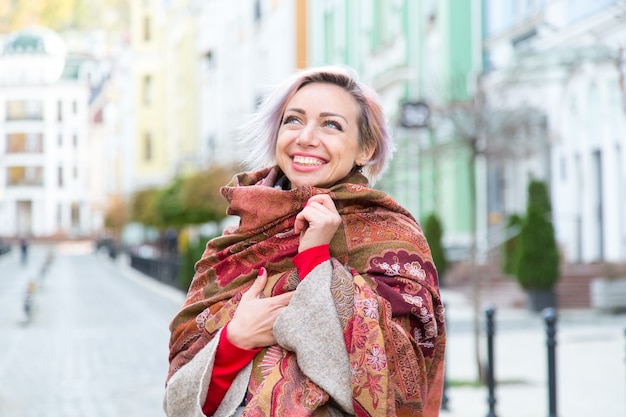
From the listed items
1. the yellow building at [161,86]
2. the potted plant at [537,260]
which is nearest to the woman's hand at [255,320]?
the potted plant at [537,260]

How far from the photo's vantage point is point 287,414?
2.97m

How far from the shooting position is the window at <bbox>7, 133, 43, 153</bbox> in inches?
5162

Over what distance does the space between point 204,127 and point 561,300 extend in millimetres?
37491

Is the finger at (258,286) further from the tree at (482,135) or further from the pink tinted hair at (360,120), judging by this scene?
the tree at (482,135)

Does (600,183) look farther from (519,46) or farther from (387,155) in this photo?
(387,155)

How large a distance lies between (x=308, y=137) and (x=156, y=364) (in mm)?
11469

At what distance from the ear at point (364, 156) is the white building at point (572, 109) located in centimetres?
1491

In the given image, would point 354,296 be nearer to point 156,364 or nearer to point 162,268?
point 156,364

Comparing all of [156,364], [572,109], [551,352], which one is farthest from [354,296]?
[572,109]

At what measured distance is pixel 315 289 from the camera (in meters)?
2.99

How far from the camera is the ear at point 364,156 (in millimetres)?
3320

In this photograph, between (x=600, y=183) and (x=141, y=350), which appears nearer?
(x=141, y=350)

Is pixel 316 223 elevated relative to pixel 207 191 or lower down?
lower down

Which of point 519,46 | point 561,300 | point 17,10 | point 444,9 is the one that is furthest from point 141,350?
point 17,10
